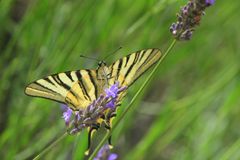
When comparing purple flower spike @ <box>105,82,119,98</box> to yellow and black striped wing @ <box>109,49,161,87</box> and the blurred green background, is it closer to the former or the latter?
yellow and black striped wing @ <box>109,49,161,87</box>

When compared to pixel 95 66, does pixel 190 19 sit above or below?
below

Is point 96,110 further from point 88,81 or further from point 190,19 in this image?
point 190,19

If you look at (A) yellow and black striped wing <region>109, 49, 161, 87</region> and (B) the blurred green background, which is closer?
(A) yellow and black striped wing <region>109, 49, 161, 87</region>

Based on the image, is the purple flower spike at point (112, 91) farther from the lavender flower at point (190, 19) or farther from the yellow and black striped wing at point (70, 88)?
the lavender flower at point (190, 19)

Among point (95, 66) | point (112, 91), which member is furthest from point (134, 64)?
point (95, 66)

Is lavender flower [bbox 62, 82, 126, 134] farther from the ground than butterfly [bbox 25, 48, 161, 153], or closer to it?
closer to it

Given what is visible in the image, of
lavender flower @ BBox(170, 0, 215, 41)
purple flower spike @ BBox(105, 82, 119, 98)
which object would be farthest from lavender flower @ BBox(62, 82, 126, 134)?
lavender flower @ BBox(170, 0, 215, 41)
